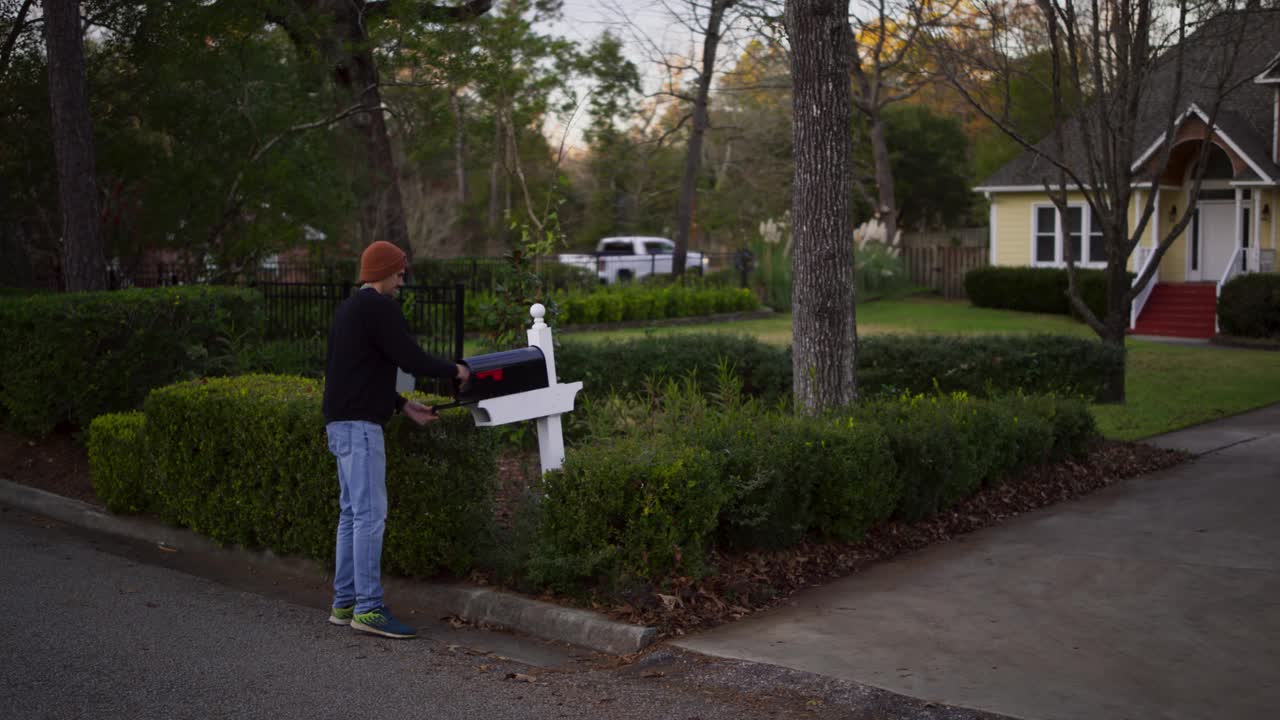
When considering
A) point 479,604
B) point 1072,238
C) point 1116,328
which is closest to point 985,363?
point 1116,328

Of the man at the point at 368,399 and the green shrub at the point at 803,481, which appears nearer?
the man at the point at 368,399

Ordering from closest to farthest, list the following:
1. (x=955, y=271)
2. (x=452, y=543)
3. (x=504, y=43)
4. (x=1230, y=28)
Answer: (x=452, y=543) → (x=1230, y=28) → (x=504, y=43) → (x=955, y=271)

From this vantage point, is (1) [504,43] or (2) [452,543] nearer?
(2) [452,543]

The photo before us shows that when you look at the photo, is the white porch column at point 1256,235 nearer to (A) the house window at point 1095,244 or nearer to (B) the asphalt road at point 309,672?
(A) the house window at point 1095,244

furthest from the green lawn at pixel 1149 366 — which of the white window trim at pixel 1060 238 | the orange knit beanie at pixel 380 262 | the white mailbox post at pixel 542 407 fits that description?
the orange knit beanie at pixel 380 262

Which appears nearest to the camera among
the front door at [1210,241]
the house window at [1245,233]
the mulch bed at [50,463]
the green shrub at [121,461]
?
the green shrub at [121,461]

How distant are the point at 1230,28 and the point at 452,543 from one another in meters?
11.4

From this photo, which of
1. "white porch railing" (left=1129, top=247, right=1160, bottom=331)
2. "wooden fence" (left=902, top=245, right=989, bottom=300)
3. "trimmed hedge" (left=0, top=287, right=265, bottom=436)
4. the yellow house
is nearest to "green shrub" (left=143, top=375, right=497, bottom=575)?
"trimmed hedge" (left=0, top=287, right=265, bottom=436)

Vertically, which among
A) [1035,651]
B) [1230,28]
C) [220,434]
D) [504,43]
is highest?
[504,43]

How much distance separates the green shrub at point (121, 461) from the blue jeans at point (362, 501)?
10.0 feet

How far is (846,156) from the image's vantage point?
941 centimetres

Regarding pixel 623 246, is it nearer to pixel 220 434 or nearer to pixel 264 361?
pixel 264 361

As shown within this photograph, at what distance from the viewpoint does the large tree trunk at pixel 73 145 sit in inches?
481

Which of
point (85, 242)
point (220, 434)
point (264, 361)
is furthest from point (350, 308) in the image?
point (85, 242)
